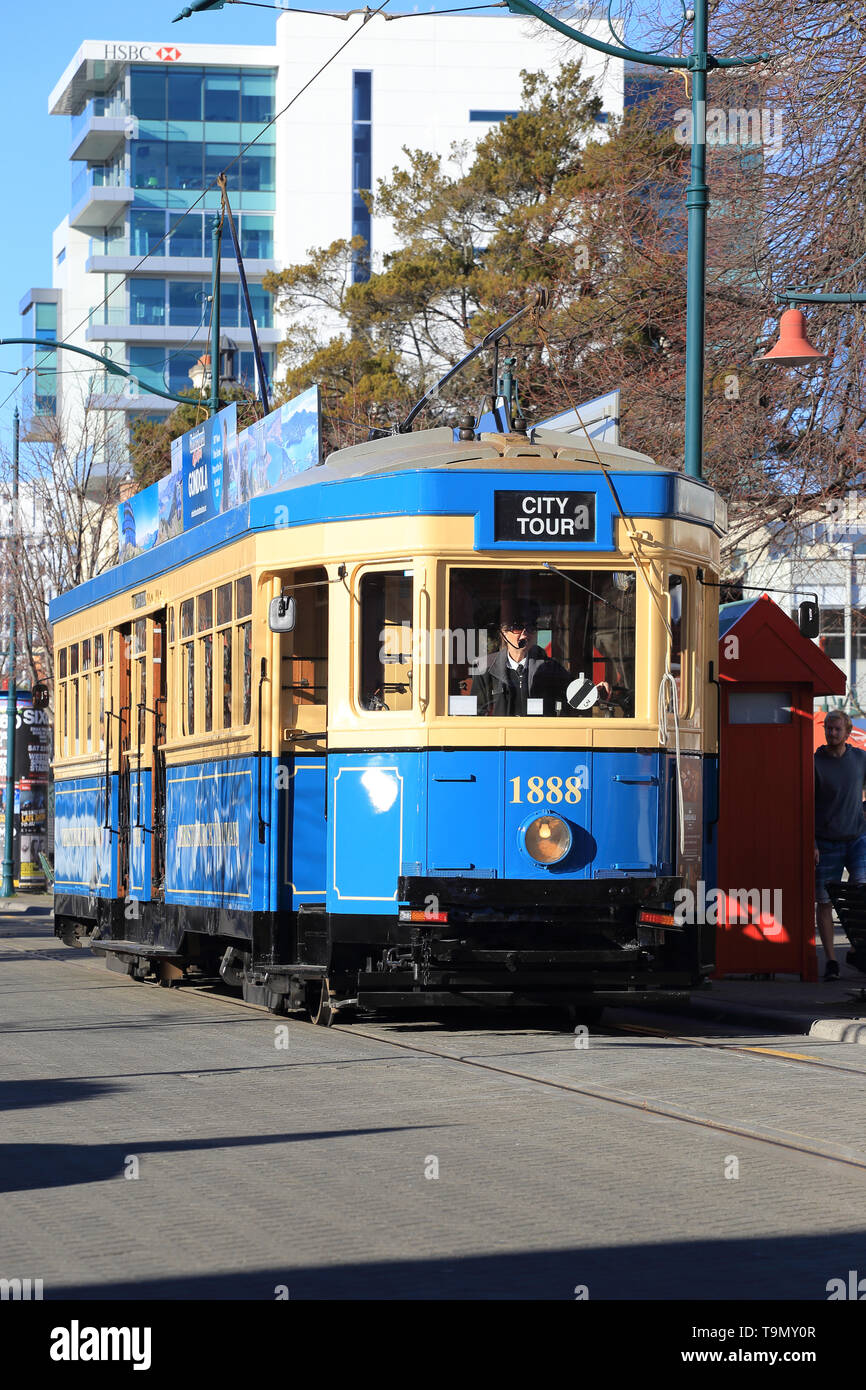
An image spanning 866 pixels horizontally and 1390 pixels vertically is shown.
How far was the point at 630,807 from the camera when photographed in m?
11.9

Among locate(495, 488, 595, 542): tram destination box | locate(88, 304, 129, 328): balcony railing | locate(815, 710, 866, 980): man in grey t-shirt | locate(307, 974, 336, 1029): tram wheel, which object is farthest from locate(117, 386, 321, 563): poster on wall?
locate(88, 304, 129, 328): balcony railing

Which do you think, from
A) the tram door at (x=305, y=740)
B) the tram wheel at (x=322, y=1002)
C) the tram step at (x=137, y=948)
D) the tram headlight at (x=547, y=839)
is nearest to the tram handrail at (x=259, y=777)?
the tram door at (x=305, y=740)

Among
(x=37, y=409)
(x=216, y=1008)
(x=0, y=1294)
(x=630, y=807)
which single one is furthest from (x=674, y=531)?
(x=37, y=409)

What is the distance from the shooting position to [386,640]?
12.1 meters

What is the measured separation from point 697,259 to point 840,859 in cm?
494

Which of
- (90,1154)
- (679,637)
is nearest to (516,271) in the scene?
(679,637)

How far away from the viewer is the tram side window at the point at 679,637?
40.4 feet

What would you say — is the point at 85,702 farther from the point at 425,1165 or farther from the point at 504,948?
the point at 425,1165

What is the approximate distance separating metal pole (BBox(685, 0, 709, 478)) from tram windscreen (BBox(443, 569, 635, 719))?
3.79 m

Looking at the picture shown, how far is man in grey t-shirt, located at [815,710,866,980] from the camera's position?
15812mm

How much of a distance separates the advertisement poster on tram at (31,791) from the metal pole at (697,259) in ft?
74.4

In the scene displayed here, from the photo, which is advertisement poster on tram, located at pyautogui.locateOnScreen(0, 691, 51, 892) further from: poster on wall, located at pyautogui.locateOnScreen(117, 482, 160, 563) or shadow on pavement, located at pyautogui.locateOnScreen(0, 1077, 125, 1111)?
shadow on pavement, located at pyautogui.locateOnScreen(0, 1077, 125, 1111)

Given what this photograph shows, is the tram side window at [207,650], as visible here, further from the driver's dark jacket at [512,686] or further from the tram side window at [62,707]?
the tram side window at [62,707]
